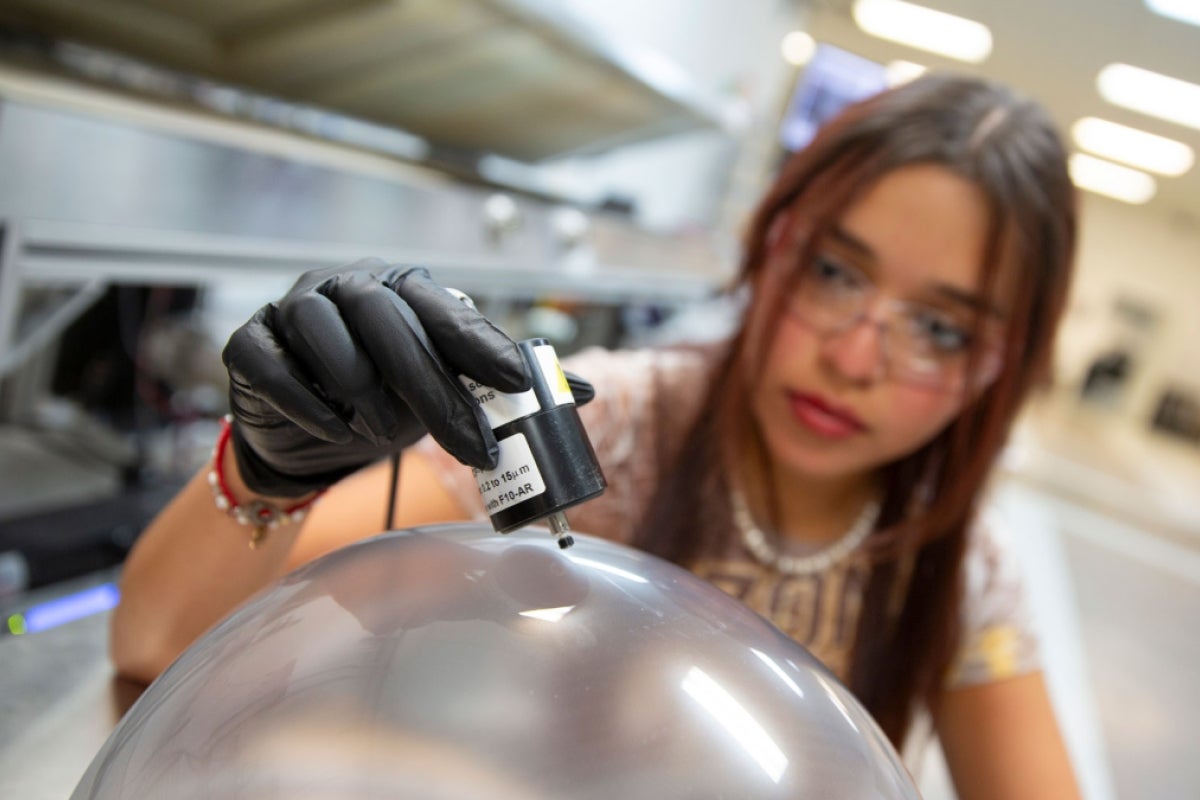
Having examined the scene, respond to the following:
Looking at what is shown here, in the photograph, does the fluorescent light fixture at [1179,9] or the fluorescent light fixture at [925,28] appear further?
the fluorescent light fixture at [925,28]

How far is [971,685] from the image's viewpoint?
0.93 meters

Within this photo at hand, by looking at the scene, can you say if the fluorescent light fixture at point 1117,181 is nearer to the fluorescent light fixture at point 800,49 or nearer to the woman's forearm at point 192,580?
the fluorescent light fixture at point 800,49

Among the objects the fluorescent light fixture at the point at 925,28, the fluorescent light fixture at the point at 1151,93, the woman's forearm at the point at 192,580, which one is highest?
Answer: the fluorescent light fixture at the point at 925,28

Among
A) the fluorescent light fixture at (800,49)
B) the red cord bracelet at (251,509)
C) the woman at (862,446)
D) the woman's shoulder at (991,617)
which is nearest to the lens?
the red cord bracelet at (251,509)

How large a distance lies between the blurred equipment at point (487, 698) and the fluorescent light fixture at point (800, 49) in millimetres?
4341

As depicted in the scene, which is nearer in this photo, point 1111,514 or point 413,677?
point 413,677

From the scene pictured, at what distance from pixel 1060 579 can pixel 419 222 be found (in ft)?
14.2

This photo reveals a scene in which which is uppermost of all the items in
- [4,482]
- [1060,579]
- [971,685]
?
[971,685]

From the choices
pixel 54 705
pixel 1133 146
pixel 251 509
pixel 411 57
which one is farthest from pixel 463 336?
pixel 1133 146

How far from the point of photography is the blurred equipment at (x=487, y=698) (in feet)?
0.87

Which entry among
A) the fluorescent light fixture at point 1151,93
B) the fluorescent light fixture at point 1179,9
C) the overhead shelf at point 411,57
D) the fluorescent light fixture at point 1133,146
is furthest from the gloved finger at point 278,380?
the fluorescent light fixture at point 1133,146

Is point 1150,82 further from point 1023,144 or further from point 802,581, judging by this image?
point 802,581

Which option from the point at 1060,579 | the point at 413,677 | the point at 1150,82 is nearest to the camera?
the point at 413,677

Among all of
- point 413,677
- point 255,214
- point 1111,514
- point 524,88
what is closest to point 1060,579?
point 1111,514
